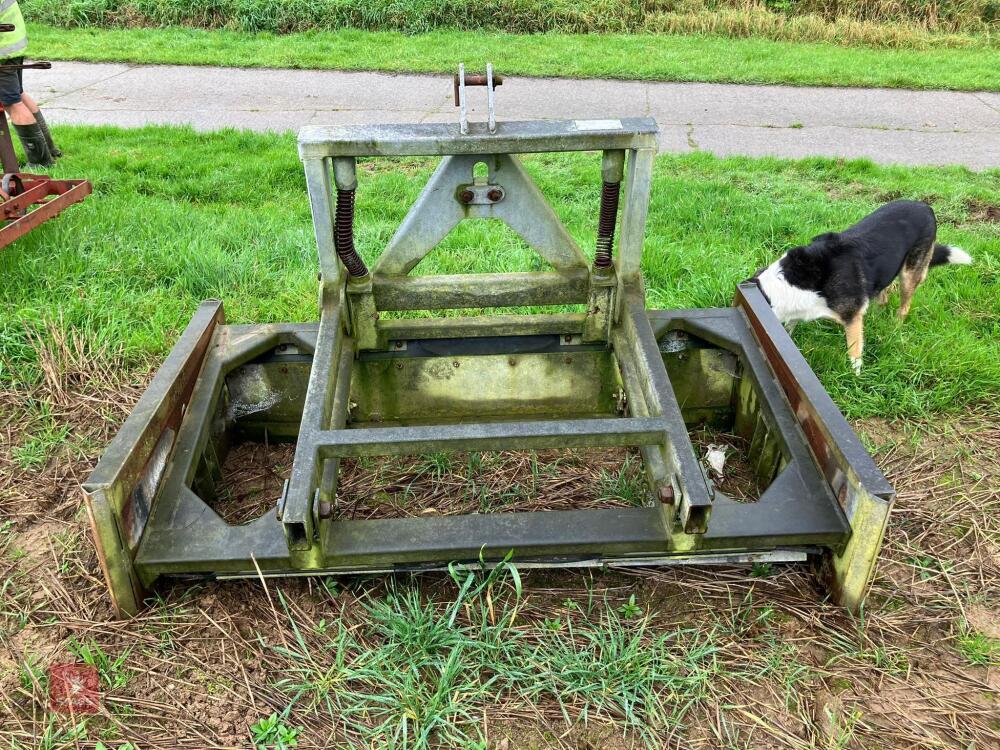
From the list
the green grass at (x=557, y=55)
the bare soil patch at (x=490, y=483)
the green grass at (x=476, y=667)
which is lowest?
the bare soil patch at (x=490, y=483)

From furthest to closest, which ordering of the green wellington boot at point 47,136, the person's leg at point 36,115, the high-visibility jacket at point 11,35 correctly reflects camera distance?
1. the green wellington boot at point 47,136
2. the person's leg at point 36,115
3. the high-visibility jacket at point 11,35

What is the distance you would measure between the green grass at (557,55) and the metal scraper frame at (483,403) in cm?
812

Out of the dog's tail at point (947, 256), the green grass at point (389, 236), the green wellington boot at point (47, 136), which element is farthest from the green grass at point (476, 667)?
the green wellington boot at point (47, 136)

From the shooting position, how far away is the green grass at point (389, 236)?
13.1 ft

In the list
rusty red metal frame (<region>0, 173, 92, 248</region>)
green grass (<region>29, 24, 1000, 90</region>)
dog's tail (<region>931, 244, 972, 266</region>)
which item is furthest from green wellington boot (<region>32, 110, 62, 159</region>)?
dog's tail (<region>931, 244, 972, 266</region>)

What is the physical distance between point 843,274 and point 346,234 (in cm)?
265

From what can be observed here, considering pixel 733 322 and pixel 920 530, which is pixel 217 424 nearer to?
pixel 733 322

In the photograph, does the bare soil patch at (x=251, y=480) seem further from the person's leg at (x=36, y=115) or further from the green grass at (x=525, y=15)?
A: the green grass at (x=525, y=15)

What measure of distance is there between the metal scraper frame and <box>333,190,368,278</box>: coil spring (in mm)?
11

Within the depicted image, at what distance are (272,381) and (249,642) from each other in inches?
50.2

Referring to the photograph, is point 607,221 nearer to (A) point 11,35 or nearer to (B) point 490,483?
(B) point 490,483

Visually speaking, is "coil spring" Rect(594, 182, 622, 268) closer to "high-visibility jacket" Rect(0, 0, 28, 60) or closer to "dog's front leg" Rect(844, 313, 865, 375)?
"dog's front leg" Rect(844, 313, 865, 375)

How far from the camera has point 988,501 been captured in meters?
3.11

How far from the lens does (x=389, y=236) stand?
532 cm
